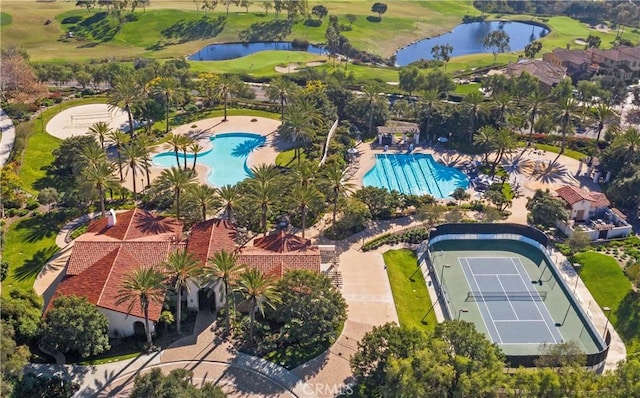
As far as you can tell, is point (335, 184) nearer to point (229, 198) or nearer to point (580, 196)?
point (229, 198)

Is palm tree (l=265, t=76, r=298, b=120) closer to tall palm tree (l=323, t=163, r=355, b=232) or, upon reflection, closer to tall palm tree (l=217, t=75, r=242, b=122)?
tall palm tree (l=217, t=75, r=242, b=122)

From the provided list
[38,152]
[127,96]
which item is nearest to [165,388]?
[127,96]

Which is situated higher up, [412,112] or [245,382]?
[412,112]

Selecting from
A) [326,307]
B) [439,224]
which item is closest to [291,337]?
[326,307]

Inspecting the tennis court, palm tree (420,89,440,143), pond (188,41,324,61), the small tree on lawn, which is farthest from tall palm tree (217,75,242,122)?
the small tree on lawn

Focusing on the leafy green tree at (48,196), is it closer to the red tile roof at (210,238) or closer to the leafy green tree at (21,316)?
the red tile roof at (210,238)

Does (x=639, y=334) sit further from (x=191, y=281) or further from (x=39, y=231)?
(x=39, y=231)
